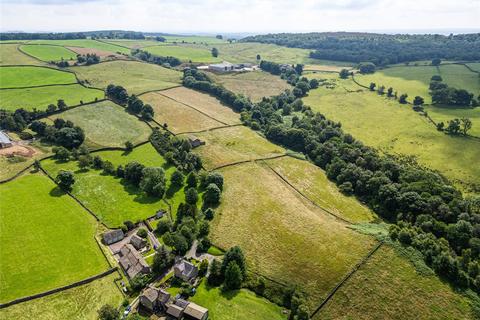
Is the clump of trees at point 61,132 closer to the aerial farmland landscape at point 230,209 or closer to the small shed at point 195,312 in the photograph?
the aerial farmland landscape at point 230,209

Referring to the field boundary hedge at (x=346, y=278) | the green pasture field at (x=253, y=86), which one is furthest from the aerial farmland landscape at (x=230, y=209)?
the green pasture field at (x=253, y=86)

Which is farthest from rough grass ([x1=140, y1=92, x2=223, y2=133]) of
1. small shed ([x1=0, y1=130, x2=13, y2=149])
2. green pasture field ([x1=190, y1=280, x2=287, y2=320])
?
green pasture field ([x1=190, y1=280, x2=287, y2=320])

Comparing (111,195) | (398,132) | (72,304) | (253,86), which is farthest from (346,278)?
(253,86)

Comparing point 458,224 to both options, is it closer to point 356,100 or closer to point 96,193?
point 96,193

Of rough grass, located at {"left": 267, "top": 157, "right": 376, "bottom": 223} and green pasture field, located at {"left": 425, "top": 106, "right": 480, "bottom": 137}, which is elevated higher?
green pasture field, located at {"left": 425, "top": 106, "right": 480, "bottom": 137}

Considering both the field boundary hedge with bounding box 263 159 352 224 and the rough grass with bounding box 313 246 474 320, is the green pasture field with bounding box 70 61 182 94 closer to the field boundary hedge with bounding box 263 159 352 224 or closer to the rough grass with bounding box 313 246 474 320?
the field boundary hedge with bounding box 263 159 352 224

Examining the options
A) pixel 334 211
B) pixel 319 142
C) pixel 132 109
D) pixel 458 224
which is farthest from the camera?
pixel 132 109

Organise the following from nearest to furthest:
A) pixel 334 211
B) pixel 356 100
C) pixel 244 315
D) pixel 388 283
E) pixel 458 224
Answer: pixel 244 315 → pixel 388 283 → pixel 458 224 → pixel 334 211 → pixel 356 100

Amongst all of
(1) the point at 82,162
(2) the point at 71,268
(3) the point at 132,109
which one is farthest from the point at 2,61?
(2) the point at 71,268
